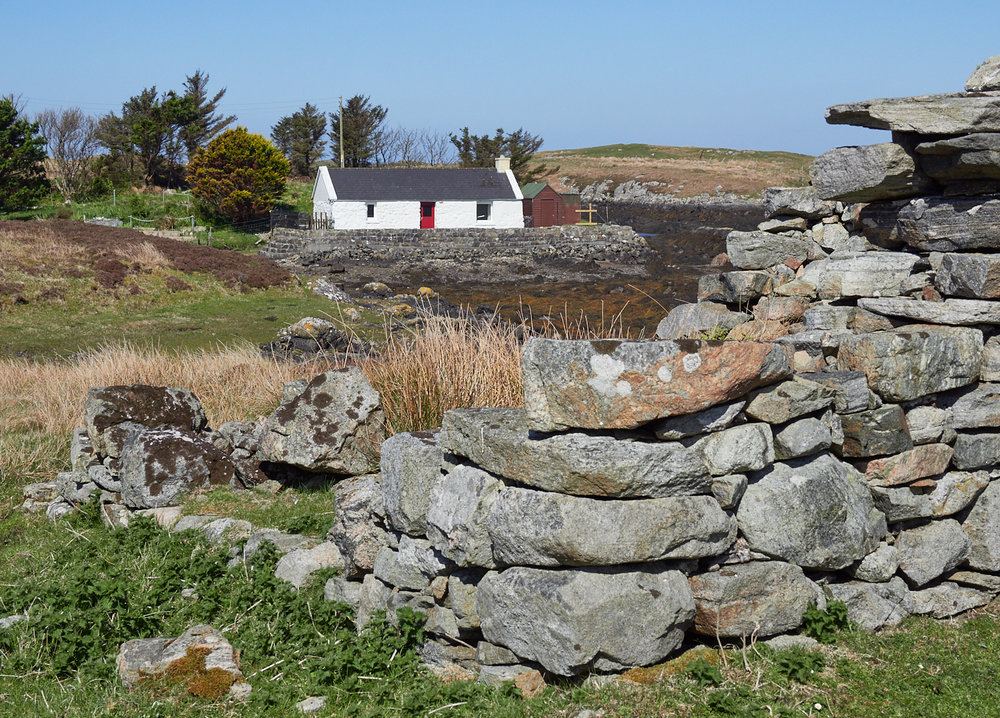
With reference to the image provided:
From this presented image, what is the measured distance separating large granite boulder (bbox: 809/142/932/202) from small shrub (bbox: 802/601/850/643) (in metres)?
3.01

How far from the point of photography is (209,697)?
15.5ft

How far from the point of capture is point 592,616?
417 centimetres

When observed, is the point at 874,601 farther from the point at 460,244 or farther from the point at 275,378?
the point at 460,244

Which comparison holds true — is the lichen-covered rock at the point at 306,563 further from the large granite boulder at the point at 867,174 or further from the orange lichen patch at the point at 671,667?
the large granite boulder at the point at 867,174

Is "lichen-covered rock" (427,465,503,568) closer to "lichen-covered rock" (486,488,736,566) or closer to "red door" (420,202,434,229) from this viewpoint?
"lichen-covered rock" (486,488,736,566)

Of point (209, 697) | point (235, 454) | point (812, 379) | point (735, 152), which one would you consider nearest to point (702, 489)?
point (812, 379)

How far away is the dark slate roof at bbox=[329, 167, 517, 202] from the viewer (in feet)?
153

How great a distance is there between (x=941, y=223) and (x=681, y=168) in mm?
97211

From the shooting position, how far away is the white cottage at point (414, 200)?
4622 cm

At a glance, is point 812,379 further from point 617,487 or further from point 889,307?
point 617,487

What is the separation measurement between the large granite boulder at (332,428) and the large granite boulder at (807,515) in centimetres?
379

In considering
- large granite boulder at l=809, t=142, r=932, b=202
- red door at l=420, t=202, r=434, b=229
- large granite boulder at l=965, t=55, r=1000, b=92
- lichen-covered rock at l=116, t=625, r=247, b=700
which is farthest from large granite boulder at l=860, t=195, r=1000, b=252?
red door at l=420, t=202, r=434, b=229

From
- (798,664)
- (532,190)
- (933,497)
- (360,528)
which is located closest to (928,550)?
(933,497)

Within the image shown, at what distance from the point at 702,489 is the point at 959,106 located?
3271mm
